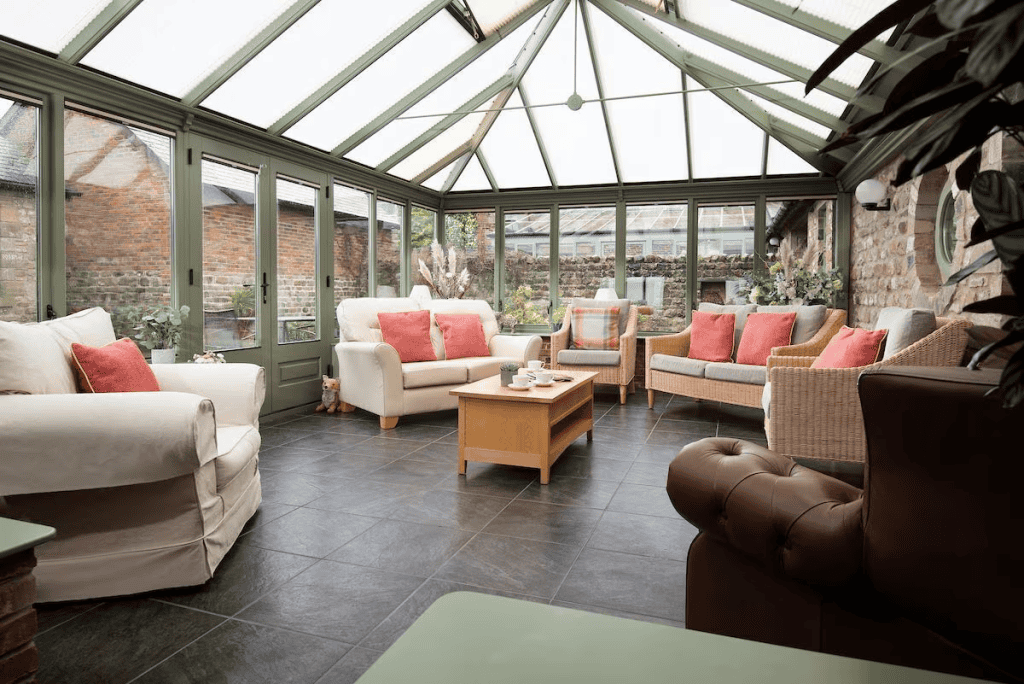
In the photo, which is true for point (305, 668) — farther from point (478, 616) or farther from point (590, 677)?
point (590, 677)

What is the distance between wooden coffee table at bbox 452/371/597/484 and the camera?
3.36m

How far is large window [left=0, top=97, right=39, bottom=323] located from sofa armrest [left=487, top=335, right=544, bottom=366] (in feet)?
11.3

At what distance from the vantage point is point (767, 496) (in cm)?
125

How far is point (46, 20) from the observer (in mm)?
3250

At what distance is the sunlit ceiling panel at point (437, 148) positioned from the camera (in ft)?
21.5

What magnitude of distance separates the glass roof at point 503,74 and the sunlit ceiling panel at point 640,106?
16 mm

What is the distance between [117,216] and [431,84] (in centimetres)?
278

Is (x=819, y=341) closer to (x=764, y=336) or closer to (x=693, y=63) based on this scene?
(x=764, y=336)

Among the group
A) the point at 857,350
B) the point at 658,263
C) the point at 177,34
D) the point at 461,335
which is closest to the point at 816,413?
the point at 857,350

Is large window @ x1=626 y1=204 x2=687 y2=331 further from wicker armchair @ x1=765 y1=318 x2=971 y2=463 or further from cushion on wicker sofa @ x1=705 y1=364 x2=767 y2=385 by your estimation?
wicker armchair @ x1=765 y1=318 x2=971 y2=463

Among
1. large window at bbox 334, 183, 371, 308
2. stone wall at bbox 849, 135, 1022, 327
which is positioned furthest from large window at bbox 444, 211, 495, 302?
stone wall at bbox 849, 135, 1022, 327

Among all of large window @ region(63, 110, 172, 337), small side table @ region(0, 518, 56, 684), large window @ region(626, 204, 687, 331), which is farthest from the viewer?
large window @ region(626, 204, 687, 331)

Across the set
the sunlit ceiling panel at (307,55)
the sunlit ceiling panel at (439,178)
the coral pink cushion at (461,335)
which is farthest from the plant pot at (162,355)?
the sunlit ceiling panel at (439,178)

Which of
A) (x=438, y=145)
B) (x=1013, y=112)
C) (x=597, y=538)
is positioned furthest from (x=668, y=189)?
(x=1013, y=112)
